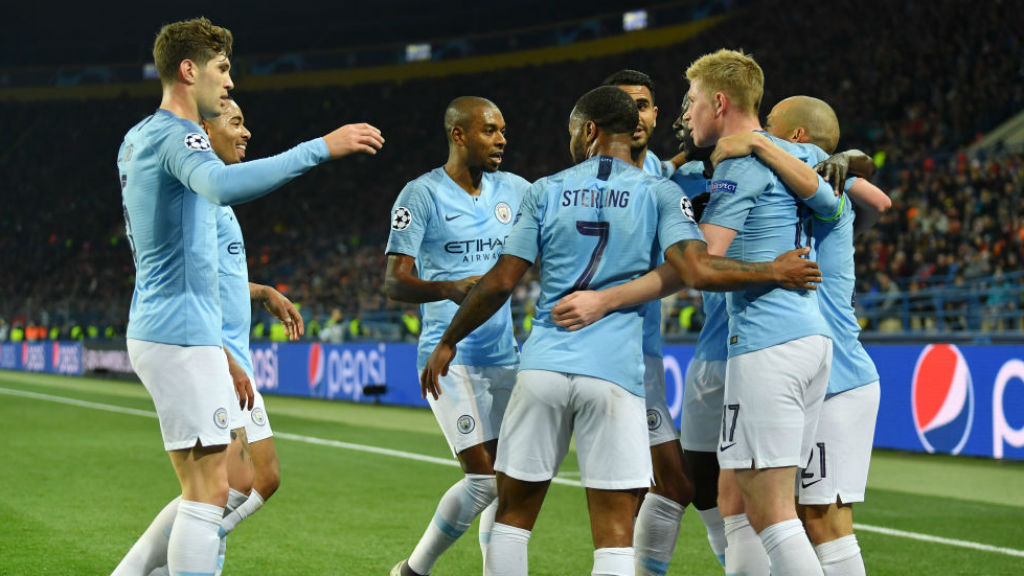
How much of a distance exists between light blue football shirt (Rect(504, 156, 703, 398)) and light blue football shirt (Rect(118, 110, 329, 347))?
3.64 feet

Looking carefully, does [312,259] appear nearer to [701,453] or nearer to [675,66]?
[675,66]

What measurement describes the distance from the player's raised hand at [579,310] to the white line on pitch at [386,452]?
4.19 metres

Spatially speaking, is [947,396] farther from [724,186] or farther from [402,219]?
[724,186]

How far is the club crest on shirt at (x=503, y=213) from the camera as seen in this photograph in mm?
5527

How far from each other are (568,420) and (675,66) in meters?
31.4

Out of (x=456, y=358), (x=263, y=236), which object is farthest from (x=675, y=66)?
(x=456, y=358)

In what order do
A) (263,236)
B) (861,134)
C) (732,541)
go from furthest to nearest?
1. (263,236)
2. (861,134)
3. (732,541)

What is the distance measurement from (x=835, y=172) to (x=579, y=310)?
111cm

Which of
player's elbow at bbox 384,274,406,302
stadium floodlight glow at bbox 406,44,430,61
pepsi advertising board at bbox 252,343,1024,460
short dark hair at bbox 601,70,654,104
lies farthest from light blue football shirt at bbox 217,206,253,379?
stadium floodlight glow at bbox 406,44,430,61

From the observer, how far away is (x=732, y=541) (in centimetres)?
447

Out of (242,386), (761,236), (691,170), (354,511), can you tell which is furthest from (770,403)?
(354,511)

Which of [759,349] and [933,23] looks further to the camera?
[933,23]

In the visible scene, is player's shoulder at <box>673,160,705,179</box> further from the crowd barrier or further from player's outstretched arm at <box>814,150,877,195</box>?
the crowd barrier

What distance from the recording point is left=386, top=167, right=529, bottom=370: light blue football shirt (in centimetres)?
530
